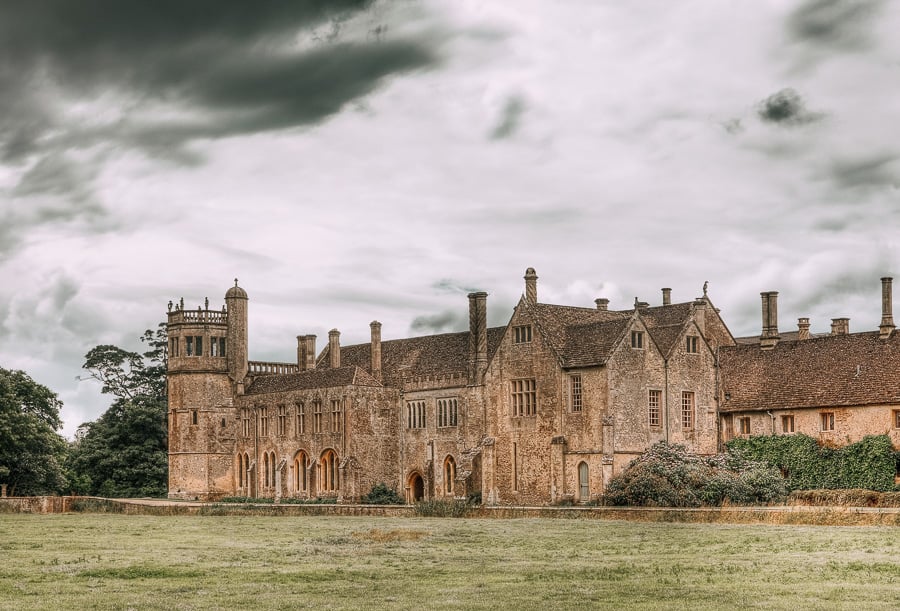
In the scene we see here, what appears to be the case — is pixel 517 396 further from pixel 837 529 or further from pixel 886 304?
pixel 837 529

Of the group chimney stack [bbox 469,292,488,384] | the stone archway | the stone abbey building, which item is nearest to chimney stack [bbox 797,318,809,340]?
the stone abbey building

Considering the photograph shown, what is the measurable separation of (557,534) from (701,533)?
3.75 metres

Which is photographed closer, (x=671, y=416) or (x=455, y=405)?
(x=671, y=416)

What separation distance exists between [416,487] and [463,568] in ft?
137

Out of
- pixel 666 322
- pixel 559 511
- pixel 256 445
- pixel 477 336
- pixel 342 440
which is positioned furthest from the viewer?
pixel 256 445

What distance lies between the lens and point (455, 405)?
63.0 metres

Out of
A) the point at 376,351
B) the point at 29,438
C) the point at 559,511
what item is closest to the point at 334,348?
the point at 376,351

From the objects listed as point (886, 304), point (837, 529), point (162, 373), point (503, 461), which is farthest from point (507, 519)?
point (162, 373)

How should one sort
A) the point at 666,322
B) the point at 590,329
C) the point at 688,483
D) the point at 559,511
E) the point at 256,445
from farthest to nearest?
the point at 256,445, the point at 666,322, the point at 590,329, the point at 688,483, the point at 559,511

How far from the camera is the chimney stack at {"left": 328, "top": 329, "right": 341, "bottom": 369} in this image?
235 ft

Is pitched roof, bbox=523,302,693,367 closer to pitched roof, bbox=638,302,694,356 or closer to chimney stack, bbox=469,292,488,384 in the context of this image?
pitched roof, bbox=638,302,694,356

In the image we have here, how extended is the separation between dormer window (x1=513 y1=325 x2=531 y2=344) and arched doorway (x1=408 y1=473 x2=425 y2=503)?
1038cm

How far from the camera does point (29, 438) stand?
215ft

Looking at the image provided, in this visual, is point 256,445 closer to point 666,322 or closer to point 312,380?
point 312,380
